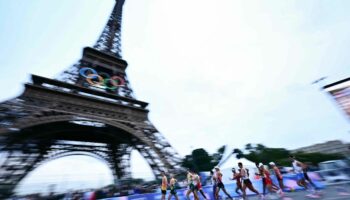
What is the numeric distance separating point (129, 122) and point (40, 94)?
923 centimetres

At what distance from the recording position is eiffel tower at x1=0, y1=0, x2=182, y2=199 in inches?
719

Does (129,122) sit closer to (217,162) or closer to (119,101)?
(119,101)

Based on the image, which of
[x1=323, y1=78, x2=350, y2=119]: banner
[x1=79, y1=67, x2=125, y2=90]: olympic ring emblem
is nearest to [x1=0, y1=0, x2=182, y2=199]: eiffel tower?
[x1=79, y1=67, x2=125, y2=90]: olympic ring emblem

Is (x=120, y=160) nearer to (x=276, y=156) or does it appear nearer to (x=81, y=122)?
(x=81, y=122)

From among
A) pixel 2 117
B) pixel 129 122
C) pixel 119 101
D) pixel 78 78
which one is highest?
pixel 78 78

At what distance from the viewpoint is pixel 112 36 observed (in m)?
37.9

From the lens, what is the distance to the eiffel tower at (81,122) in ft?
59.9

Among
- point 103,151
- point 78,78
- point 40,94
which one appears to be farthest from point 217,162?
point 40,94

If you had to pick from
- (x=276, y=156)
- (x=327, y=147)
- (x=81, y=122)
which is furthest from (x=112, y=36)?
(x=327, y=147)

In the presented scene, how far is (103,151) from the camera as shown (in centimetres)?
2956

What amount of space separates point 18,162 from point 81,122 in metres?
6.73

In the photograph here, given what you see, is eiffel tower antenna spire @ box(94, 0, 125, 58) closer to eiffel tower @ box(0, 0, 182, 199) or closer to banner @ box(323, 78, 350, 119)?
eiffel tower @ box(0, 0, 182, 199)

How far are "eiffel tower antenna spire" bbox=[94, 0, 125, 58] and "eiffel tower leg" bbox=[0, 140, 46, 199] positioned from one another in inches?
677

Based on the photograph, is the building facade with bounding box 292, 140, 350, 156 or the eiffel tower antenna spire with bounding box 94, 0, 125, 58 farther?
the building facade with bounding box 292, 140, 350, 156
